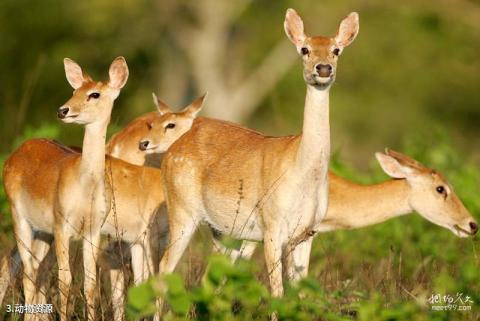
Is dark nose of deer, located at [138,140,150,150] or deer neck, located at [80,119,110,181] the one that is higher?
dark nose of deer, located at [138,140,150,150]

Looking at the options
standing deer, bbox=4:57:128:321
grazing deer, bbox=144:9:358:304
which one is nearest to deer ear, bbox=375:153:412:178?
grazing deer, bbox=144:9:358:304

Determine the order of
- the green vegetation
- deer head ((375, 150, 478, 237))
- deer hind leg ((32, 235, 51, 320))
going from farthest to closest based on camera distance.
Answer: deer head ((375, 150, 478, 237)) → deer hind leg ((32, 235, 51, 320)) → the green vegetation

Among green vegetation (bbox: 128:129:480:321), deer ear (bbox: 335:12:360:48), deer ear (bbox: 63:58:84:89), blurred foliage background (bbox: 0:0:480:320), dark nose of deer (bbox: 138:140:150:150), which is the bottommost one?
green vegetation (bbox: 128:129:480:321)

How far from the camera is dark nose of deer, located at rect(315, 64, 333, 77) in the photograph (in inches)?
296

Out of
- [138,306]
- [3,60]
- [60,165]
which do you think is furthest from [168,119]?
[3,60]

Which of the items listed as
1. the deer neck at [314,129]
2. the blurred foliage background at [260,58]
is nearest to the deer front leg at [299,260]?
the deer neck at [314,129]

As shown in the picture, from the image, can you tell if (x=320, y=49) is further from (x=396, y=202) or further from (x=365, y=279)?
(x=396, y=202)

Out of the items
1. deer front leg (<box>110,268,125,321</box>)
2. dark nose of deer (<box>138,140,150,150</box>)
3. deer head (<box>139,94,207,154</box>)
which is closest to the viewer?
deer front leg (<box>110,268,125,321</box>)

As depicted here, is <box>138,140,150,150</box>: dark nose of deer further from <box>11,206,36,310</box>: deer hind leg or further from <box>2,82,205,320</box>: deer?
<box>11,206,36,310</box>: deer hind leg

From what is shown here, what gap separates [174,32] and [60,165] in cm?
2042

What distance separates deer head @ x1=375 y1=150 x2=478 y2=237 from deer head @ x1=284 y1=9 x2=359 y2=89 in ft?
4.69

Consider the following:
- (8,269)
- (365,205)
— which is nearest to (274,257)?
(365,205)

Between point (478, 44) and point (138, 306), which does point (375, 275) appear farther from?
→ point (478, 44)

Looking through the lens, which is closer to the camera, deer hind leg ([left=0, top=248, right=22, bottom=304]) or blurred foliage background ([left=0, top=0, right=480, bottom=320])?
deer hind leg ([left=0, top=248, right=22, bottom=304])
